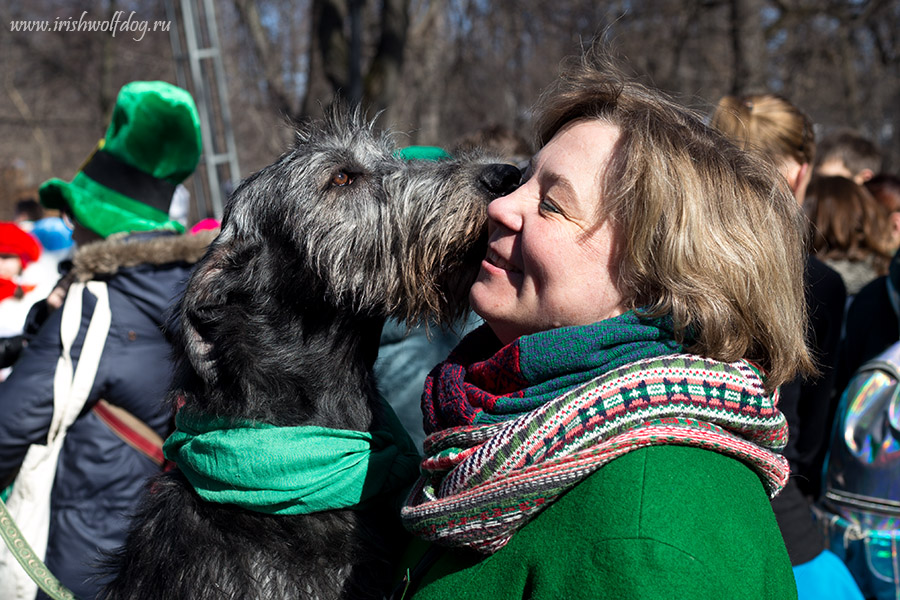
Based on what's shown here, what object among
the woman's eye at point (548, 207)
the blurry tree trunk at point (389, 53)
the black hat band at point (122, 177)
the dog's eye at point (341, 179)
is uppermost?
the blurry tree trunk at point (389, 53)

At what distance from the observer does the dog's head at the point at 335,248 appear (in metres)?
2.25

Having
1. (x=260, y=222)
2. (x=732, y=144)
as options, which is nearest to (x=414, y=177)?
(x=260, y=222)

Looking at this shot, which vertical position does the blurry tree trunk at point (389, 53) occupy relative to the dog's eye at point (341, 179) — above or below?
above

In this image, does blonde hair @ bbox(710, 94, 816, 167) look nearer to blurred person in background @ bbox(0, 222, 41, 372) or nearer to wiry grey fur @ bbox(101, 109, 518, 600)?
wiry grey fur @ bbox(101, 109, 518, 600)

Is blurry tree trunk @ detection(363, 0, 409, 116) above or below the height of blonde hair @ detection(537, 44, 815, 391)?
above

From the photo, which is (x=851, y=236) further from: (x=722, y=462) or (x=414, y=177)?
(x=722, y=462)

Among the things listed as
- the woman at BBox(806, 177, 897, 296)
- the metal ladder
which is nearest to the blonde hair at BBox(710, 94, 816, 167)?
the woman at BBox(806, 177, 897, 296)

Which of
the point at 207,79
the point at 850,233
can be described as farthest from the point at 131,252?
the point at 207,79

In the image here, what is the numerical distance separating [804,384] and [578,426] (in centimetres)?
201

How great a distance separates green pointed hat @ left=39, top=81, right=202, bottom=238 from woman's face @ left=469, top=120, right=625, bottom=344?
2.65m

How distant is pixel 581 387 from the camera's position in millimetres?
1469

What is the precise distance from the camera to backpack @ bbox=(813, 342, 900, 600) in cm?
289

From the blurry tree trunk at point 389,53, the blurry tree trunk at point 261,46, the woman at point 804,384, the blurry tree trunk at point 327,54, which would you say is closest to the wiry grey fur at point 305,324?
the woman at point 804,384

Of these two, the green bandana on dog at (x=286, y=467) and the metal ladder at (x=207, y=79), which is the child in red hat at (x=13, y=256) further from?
the green bandana on dog at (x=286, y=467)
